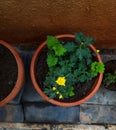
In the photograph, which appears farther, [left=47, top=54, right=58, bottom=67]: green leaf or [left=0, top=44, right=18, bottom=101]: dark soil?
[left=0, top=44, right=18, bottom=101]: dark soil

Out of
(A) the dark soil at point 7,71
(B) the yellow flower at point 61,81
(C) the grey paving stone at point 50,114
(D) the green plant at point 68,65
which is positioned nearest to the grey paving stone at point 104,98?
(C) the grey paving stone at point 50,114

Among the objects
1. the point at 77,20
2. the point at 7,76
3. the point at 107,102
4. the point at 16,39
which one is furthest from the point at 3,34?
the point at 107,102

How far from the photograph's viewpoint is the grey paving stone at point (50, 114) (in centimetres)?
198

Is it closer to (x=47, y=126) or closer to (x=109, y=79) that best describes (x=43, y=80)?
(x=47, y=126)

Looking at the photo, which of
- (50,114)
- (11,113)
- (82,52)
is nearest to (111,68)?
(82,52)

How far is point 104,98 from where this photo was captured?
6.57 feet

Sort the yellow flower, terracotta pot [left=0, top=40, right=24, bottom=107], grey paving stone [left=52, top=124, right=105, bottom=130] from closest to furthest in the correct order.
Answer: the yellow flower → terracotta pot [left=0, top=40, right=24, bottom=107] → grey paving stone [left=52, top=124, right=105, bottom=130]

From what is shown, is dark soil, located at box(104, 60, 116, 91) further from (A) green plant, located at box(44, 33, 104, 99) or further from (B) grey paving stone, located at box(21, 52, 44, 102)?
(B) grey paving stone, located at box(21, 52, 44, 102)

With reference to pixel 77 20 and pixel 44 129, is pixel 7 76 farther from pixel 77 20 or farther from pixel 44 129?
pixel 77 20

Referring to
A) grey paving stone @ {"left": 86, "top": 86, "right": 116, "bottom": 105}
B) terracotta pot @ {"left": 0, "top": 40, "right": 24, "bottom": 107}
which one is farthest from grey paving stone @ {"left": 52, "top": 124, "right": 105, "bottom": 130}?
terracotta pot @ {"left": 0, "top": 40, "right": 24, "bottom": 107}

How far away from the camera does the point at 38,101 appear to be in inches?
79.0

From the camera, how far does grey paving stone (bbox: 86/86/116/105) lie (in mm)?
1995

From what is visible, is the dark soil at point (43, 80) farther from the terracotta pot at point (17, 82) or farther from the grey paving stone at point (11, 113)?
the grey paving stone at point (11, 113)

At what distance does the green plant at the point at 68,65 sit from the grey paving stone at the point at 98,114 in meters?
0.28
